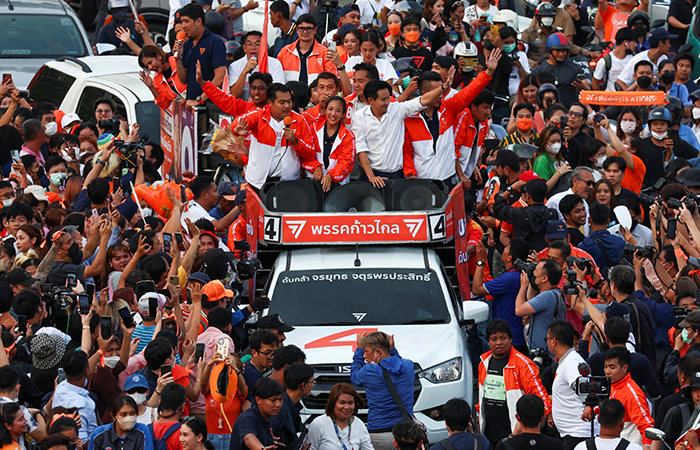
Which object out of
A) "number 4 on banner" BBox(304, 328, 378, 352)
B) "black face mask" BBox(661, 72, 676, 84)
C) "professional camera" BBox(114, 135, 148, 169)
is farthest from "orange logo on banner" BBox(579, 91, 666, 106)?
"number 4 on banner" BBox(304, 328, 378, 352)

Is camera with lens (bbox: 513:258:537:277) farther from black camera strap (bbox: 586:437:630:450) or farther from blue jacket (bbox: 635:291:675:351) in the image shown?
→ black camera strap (bbox: 586:437:630:450)

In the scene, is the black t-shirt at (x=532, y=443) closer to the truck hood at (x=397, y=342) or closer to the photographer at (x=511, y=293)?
the truck hood at (x=397, y=342)

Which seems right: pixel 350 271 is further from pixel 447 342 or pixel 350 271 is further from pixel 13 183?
pixel 13 183

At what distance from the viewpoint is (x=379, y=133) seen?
10875 millimetres

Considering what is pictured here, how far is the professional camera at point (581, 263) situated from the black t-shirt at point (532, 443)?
2702mm

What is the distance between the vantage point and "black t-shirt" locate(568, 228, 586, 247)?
10805 millimetres

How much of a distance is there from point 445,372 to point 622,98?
636 centimetres

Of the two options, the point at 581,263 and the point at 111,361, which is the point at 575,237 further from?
the point at 111,361

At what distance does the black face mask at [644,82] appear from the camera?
45.9 ft

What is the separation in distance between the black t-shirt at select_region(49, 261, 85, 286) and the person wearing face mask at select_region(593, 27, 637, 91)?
884cm

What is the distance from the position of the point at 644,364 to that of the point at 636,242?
10.1 ft

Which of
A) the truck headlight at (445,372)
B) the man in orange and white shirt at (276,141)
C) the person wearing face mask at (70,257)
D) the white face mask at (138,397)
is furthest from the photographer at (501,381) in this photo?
the person wearing face mask at (70,257)

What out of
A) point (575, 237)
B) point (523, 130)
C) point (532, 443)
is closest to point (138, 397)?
point (532, 443)

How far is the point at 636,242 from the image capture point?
1082cm
